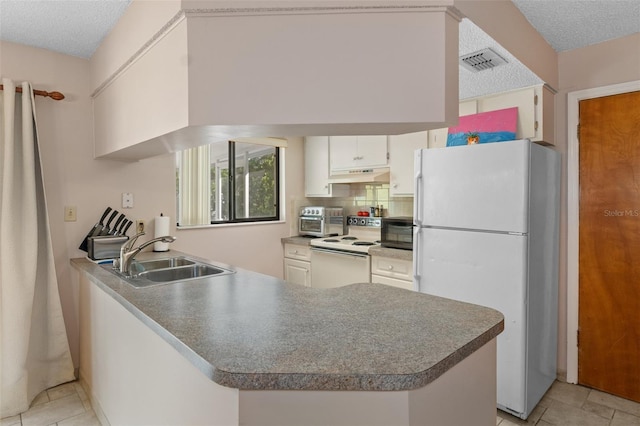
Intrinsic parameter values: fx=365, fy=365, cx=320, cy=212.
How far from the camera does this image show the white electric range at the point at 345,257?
323cm

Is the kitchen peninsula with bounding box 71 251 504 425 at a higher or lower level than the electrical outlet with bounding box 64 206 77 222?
lower

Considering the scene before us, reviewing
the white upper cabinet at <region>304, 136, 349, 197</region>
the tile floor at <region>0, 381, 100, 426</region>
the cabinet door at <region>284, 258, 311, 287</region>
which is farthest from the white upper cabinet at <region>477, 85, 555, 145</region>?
the tile floor at <region>0, 381, 100, 426</region>

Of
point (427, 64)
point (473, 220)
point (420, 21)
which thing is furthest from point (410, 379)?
point (473, 220)

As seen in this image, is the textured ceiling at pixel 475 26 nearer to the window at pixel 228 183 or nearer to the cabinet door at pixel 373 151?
the cabinet door at pixel 373 151

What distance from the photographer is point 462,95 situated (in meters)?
2.76

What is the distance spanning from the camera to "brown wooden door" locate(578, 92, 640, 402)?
7.63ft

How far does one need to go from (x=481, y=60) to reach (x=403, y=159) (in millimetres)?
1296

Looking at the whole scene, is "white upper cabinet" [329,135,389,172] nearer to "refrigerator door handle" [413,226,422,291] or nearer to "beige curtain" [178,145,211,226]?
"refrigerator door handle" [413,226,422,291]

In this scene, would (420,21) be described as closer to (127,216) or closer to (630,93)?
(630,93)

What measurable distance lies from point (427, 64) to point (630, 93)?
6.24 ft

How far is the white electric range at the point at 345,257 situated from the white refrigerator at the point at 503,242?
2.38 ft

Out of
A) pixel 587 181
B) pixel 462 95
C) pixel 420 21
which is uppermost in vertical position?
pixel 462 95

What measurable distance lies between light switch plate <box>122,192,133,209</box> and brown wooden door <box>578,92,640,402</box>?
10.7 ft

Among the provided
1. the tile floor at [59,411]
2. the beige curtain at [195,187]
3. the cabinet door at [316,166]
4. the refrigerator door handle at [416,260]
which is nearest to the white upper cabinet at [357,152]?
the cabinet door at [316,166]
